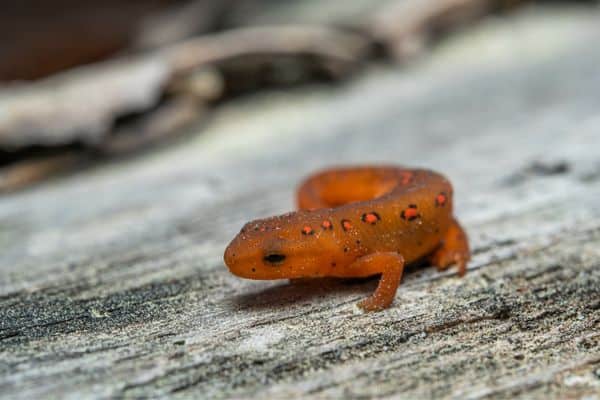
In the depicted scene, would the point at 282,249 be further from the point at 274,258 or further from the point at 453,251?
the point at 453,251

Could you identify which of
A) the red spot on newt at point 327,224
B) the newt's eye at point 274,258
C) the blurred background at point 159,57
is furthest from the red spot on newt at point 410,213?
the blurred background at point 159,57

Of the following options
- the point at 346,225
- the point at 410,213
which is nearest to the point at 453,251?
the point at 410,213

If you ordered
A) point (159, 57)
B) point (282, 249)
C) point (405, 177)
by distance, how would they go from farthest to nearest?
point (159, 57)
point (405, 177)
point (282, 249)

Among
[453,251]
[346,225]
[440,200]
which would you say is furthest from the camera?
[440,200]

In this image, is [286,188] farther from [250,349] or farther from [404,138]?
[250,349]

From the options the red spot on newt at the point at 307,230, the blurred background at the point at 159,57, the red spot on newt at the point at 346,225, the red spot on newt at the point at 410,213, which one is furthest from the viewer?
the blurred background at the point at 159,57

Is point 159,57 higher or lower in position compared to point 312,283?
higher

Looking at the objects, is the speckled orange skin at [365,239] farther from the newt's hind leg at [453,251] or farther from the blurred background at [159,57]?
the blurred background at [159,57]
